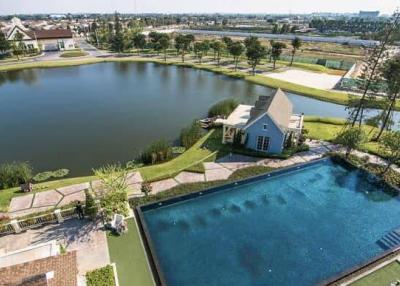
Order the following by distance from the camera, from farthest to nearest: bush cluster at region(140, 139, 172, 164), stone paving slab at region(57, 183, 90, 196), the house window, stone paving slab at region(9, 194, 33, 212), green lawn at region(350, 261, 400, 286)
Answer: the house window < bush cluster at region(140, 139, 172, 164) < stone paving slab at region(57, 183, 90, 196) < stone paving slab at region(9, 194, 33, 212) < green lawn at region(350, 261, 400, 286)

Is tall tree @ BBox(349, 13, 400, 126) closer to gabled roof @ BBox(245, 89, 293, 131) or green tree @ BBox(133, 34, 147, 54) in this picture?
gabled roof @ BBox(245, 89, 293, 131)

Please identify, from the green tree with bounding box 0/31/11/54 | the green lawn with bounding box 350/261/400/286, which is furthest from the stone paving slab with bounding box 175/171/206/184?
the green tree with bounding box 0/31/11/54

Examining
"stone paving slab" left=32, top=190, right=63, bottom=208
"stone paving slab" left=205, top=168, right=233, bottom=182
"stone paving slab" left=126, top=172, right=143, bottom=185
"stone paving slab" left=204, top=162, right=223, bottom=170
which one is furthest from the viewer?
"stone paving slab" left=204, top=162, right=223, bottom=170

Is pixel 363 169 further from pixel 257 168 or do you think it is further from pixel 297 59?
pixel 297 59

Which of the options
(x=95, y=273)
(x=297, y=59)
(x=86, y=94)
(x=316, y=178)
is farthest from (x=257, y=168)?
(x=297, y=59)

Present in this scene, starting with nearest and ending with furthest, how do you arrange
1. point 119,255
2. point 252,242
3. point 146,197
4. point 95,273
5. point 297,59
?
point 95,273, point 119,255, point 252,242, point 146,197, point 297,59
